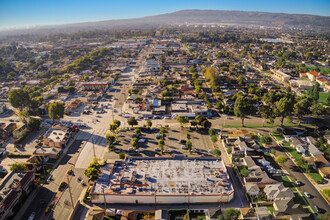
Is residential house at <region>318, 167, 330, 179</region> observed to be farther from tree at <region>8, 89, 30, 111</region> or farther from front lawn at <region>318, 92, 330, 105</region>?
tree at <region>8, 89, 30, 111</region>

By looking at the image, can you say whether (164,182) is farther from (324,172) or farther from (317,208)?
(324,172)

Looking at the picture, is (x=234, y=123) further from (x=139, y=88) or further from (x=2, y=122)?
(x=2, y=122)

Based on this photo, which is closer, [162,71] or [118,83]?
[118,83]

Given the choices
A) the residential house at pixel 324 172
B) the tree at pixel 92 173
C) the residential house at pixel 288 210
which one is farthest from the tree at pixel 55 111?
the residential house at pixel 324 172

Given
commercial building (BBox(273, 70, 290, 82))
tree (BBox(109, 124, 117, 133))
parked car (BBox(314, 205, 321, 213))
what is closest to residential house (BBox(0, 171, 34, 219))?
tree (BBox(109, 124, 117, 133))

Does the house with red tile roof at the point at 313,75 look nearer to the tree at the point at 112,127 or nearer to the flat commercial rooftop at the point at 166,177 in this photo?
the flat commercial rooftop at the point at 166,177

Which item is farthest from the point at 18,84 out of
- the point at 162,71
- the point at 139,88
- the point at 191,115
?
the point at 191,115
